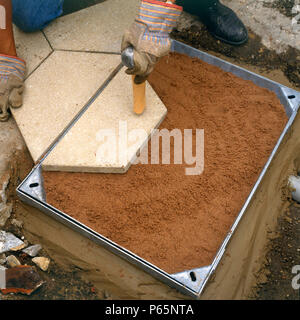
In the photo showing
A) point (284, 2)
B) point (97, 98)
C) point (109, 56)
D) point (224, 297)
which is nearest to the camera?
point (224, 297)

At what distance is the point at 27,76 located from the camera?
3.00 m

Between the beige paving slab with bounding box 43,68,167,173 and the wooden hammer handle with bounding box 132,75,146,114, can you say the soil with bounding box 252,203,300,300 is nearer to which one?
the beige paving slab with bounding box 43,68,167,173

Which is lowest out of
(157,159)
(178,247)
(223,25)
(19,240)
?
(19,240)

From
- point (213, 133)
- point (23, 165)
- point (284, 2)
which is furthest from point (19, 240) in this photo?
point (284, 2)

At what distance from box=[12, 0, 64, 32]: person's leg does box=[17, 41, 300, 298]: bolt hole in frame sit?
80cm

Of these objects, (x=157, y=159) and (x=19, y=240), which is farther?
(x=157, y=159)

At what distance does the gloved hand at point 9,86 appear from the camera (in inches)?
110

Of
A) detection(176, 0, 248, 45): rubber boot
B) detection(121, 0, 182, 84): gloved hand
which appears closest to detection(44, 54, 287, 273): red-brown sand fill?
detection(176, 0, 248, 45): rubber boot

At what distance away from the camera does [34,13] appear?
10.1 feet

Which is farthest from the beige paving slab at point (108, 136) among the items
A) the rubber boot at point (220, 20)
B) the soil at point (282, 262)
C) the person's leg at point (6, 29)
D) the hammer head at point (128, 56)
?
the soil at point (282, 262)

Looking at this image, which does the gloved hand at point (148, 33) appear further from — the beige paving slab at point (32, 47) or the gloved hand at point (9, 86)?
the beige paving slab at point (32, 47)

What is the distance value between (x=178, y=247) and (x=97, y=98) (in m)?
1.21

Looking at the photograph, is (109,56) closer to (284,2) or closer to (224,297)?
(284,2)

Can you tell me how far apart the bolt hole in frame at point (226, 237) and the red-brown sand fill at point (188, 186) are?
4cm
